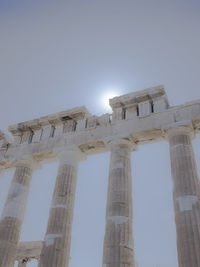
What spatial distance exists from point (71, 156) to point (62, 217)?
613 centimetres

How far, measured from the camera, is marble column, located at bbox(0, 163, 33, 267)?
2469cm

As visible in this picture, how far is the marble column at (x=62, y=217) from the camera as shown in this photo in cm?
2247

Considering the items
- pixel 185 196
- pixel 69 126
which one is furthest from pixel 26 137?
pixel 185 196

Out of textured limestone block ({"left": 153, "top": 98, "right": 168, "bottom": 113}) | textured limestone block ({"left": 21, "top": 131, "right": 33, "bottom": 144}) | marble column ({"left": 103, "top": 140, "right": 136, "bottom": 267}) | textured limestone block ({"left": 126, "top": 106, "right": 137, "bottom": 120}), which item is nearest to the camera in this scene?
marble column ({"left": 103, "top": 140, "right": 136, "bottom": 267})

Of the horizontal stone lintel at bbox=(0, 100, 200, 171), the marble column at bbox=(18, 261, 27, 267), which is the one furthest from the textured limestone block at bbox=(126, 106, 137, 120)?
the marble column at bbox=(18, 261, 27, 267)

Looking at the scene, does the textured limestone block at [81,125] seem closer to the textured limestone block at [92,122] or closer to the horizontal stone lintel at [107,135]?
the textured limestone block at [92,122]

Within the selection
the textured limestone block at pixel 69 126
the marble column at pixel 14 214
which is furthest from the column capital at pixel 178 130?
the marble column at pixel 14 214

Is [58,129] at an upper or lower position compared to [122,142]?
upper

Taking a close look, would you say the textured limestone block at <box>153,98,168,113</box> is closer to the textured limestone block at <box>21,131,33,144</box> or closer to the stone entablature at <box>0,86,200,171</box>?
the stone entablature at <box>0,86,200,171</box>

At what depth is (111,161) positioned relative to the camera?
A: 25812mm

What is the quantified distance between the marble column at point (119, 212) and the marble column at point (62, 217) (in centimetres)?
373

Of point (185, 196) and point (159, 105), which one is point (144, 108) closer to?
point (159, 105)

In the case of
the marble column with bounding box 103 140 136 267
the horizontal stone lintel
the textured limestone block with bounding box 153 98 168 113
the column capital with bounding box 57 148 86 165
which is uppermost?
the textured limestone block with bounding box 153 98 168 113

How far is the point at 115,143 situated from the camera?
87.8 ft
